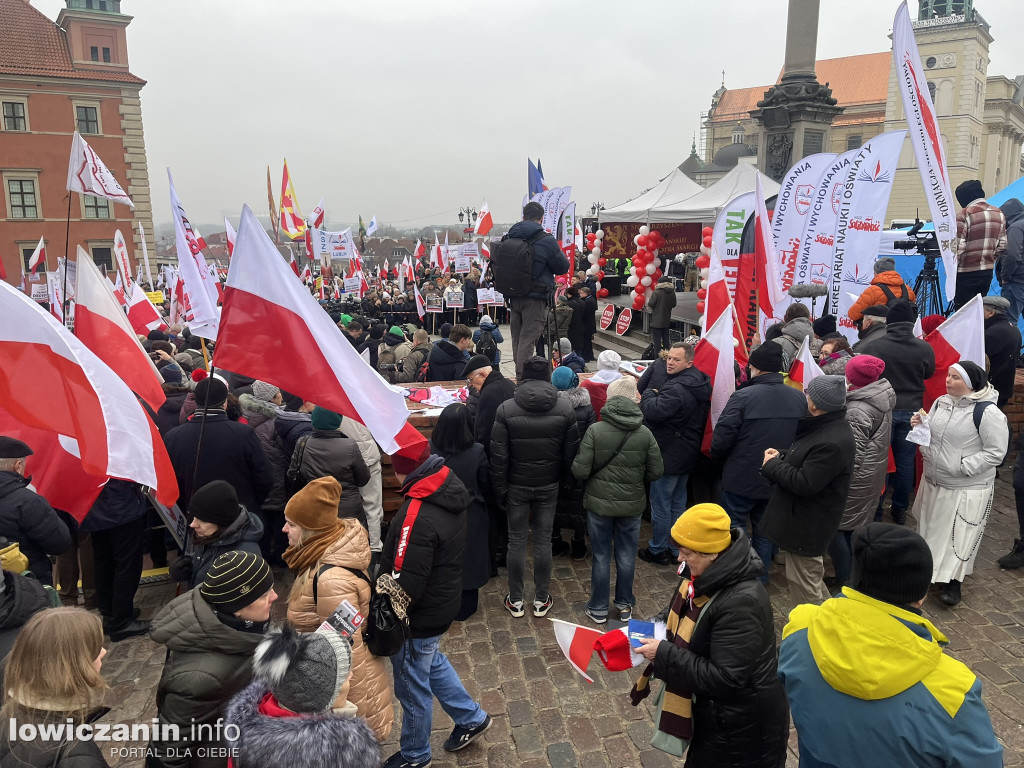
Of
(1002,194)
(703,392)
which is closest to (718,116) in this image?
(1002,194)

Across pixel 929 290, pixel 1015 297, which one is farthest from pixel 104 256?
pixel 1015 297

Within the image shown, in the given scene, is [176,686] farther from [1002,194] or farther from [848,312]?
[1002,194]

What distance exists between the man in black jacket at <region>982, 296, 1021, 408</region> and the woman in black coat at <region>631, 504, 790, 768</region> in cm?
554

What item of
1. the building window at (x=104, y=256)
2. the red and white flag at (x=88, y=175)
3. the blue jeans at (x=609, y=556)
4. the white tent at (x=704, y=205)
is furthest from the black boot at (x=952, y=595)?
the building window at (x=104, y=256)

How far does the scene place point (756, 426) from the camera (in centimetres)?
497

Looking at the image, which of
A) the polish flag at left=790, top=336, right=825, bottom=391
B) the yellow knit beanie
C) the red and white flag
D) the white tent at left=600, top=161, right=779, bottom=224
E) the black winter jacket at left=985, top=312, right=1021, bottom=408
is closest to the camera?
the yellow knit beanie

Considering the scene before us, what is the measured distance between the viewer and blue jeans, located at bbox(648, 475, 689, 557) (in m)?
5.67

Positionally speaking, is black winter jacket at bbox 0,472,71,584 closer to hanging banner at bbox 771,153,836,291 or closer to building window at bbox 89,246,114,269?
hanging banner at bbox 771,153,836,291

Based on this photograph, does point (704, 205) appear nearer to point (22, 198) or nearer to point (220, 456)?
point (220, 456)

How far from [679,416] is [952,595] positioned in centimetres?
239

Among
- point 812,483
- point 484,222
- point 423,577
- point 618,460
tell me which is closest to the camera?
point 423,577

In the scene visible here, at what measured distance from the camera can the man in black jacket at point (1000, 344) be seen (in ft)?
21.4

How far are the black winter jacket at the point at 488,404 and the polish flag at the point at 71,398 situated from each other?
8.07 feet

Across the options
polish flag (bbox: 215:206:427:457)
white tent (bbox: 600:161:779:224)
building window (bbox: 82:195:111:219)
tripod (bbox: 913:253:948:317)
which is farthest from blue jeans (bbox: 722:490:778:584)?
building window (bbox: 82:195:111:219)
